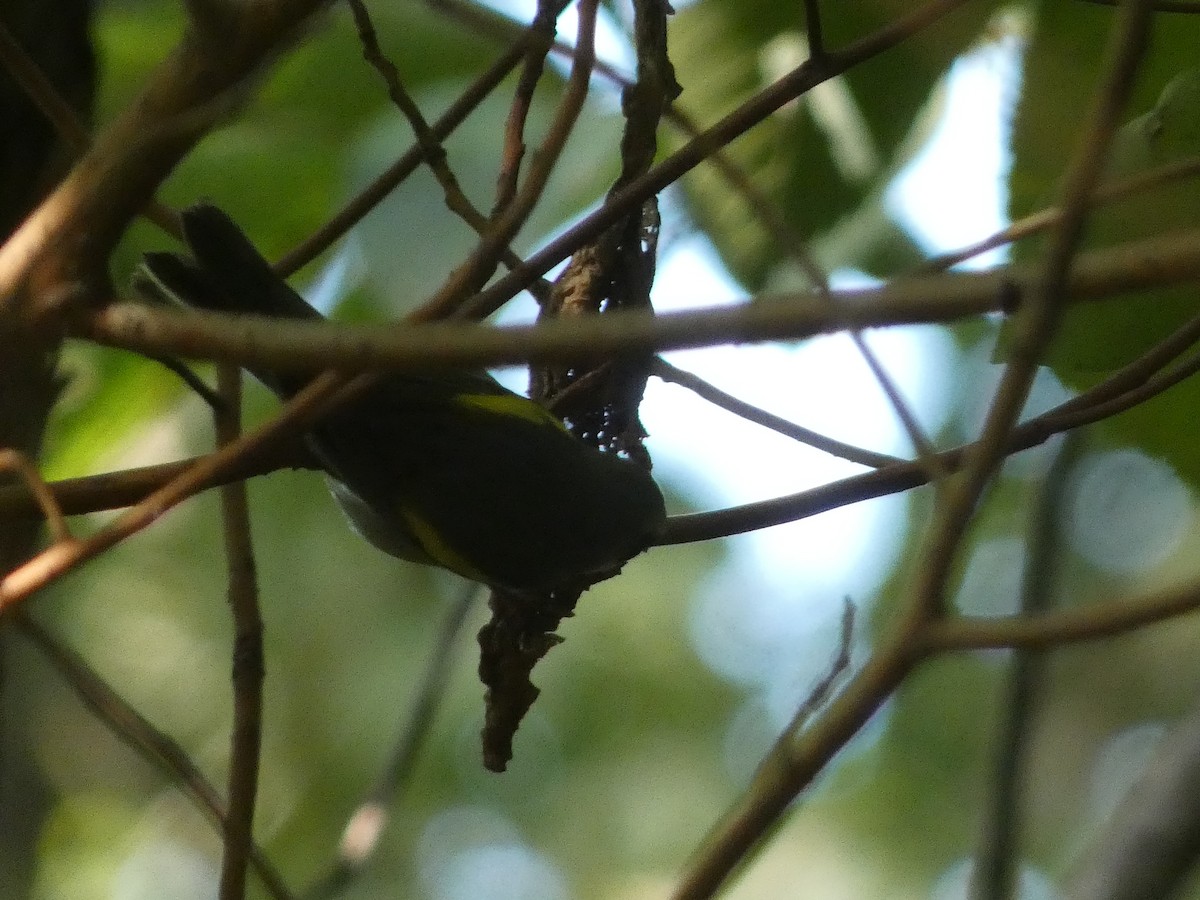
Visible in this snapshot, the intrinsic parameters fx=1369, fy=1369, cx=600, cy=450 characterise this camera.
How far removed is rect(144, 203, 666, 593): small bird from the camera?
1.67 metres

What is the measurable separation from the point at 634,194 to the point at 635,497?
0.64m

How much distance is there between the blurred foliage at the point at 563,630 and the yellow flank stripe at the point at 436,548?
304mm

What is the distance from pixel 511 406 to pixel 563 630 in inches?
149

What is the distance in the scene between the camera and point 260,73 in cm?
97

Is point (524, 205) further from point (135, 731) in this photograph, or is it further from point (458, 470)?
point (458, 470)

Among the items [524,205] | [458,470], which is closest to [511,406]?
[458,470]

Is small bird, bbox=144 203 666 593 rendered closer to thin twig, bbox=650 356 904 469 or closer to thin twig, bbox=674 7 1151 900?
thin twig, bbox=650 356 904 469

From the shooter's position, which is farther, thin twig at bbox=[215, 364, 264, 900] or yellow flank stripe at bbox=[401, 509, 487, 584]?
yellow flank stripe at bbox=[401, 509, 487, 584]

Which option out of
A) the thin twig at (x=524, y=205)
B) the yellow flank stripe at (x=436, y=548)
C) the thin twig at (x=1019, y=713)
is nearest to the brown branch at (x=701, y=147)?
the thin twig at (x=524, y=205)

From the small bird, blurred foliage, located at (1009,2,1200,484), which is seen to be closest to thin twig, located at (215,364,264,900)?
the small bird

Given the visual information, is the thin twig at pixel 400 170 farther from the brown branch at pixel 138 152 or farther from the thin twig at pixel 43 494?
the thin twig at pixel 43 494

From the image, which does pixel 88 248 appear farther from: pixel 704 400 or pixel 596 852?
pixel 596 852

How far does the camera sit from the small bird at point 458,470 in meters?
1.67

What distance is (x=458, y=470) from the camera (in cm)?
194
